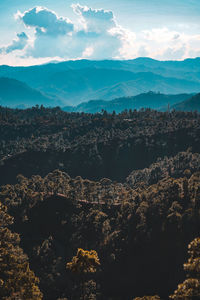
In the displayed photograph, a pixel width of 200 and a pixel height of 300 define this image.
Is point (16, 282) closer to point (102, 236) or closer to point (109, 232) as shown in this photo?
point (102, 236)

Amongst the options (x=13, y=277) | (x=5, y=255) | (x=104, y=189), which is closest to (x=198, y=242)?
(x=13, y=277)

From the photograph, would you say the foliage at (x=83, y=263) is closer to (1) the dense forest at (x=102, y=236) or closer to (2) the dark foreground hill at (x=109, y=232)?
(1) the dense forest at (x=102, y=236)

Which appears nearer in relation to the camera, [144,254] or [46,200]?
[144,254]

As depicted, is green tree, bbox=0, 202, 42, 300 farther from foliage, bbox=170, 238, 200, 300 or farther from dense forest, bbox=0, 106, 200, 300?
foliage, bbox=170, 238, 200, 300

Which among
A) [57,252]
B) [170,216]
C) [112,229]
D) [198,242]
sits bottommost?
[57,252]

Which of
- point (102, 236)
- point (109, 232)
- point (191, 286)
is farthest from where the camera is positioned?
point (109, 232)

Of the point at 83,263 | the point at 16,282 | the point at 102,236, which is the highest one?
the point at 83,263

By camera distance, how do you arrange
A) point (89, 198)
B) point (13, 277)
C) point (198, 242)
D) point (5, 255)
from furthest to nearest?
1. point (89, 198)
2. point (5, 255)
3. point (13, 277)
4. point (198, 242)

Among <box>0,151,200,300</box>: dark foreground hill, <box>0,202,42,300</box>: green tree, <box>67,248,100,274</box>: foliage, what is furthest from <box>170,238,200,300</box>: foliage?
<box>0,151,200,300</box>: dark foreground hill

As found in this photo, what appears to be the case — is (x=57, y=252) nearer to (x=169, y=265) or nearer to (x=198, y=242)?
(x=169, y=265)

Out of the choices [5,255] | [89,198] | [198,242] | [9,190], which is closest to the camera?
[198,242]

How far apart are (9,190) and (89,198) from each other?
38630 millimetres

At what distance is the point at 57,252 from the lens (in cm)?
9412

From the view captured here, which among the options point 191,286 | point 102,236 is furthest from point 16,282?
point 102,236
